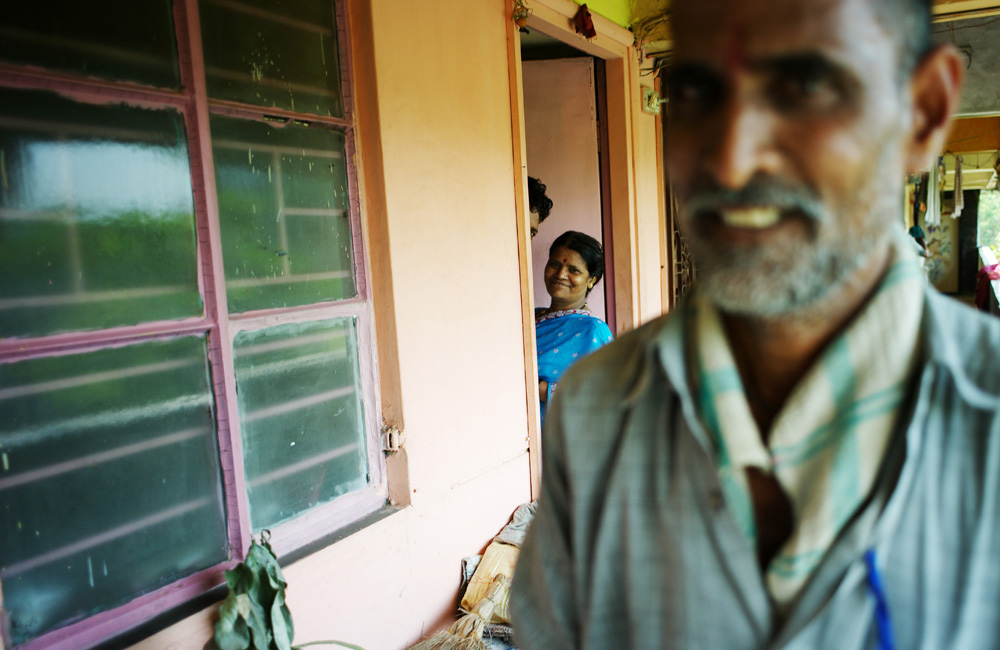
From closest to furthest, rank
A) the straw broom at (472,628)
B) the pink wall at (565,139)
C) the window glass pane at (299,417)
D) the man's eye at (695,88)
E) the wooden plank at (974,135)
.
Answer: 1. the man's eye at (695,88)
2. the window glass pane at (299,417)
3. the straw broom at (472,628)
4. the pink wall at (565,139)
5. the wooden plank at (974,135)

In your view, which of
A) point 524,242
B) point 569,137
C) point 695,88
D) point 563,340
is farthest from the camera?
point 569,137

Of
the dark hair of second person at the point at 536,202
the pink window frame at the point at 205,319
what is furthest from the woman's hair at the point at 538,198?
the pink window frame at the point at 205,319

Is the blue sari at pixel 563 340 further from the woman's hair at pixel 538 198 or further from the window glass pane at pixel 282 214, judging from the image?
the window glass pane at pixel 282 214

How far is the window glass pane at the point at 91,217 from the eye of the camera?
4.38ft

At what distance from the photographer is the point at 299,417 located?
6.26 ft

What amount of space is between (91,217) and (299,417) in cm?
76

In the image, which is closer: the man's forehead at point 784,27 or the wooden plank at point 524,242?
the man's forehead at point 784,27

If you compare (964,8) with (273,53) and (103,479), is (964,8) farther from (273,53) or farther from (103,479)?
(103,479)

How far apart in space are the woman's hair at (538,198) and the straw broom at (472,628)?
197 centimetres

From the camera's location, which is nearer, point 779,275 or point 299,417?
point 779,275

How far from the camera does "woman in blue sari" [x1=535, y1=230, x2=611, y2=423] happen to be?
328 centimetres

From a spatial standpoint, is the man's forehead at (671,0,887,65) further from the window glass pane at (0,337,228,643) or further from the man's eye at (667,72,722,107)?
the window glass pane at (0,337,228,643)

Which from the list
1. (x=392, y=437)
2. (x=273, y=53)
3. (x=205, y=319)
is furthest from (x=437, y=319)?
(x=273, y=53)

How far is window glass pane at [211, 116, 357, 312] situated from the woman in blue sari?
144cm
